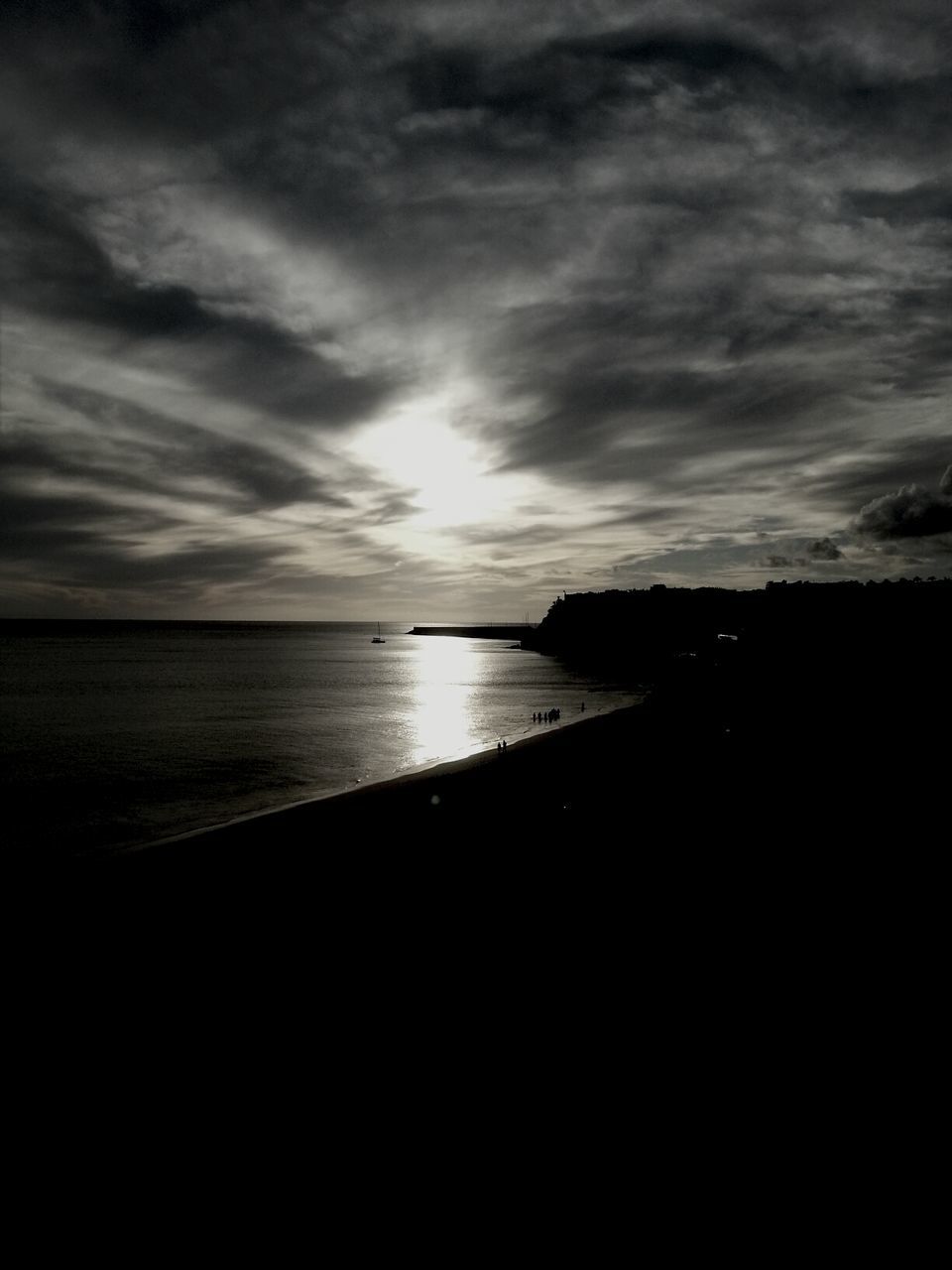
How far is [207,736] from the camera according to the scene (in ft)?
144

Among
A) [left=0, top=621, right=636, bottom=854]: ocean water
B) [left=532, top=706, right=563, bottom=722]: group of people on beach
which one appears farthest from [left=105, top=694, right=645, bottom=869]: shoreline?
[left=532, top=706, right=563, bottom=722]: group of people on beach

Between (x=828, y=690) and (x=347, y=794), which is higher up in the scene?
(x=828, y=690)

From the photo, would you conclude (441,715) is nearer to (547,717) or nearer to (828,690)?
(547,717)

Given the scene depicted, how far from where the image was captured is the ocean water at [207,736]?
84.8 ft

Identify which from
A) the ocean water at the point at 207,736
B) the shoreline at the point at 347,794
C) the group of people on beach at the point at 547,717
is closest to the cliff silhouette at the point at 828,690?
the group of people on beach at the point at 547,717

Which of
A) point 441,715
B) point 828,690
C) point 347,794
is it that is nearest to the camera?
point 347,794

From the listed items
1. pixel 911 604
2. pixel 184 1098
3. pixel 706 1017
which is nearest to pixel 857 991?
pixel 706 1017

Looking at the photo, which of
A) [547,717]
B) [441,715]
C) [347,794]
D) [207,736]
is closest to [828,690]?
[547,717]

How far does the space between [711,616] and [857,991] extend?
596 ft

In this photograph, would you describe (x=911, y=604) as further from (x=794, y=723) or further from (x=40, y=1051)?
(x=40, y=1051)

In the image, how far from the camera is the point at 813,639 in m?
56.8

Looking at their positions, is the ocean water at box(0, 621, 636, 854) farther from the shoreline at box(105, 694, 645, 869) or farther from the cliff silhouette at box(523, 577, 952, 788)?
the cliff silhouette at box(523, 577, 952, 788)

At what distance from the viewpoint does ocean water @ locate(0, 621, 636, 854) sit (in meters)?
25.8

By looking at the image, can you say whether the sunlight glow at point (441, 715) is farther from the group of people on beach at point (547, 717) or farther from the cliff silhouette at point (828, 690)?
the cliff silhouette at point (828, 690)
